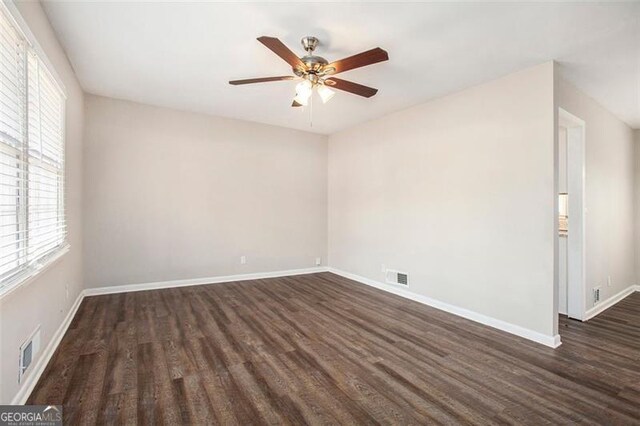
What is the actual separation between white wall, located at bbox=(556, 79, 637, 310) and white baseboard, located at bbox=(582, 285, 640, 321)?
61mm

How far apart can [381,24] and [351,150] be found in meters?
3.22

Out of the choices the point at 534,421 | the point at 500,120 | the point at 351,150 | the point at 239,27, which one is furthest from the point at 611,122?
the point at 239,27

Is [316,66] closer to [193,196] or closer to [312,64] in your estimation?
[312,64]

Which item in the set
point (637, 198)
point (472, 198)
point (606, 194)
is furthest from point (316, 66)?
point (637, 198)

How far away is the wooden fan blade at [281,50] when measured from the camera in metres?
2.09

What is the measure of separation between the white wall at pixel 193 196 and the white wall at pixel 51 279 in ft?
1.19

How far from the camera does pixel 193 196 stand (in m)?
4.93

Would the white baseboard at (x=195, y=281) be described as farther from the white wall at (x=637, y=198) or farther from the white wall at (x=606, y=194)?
the white wall at (x=637, y=198)

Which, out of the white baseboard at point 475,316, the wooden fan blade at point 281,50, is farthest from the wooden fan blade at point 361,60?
the white baseboard at point 475,316

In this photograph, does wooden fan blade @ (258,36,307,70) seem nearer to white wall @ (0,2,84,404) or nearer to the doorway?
white wall @ (0,2,84,404)

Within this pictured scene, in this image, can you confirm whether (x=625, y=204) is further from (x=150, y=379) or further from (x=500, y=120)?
(x=150, y=379)

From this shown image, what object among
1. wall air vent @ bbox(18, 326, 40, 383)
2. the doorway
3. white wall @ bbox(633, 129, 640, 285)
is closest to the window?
wall air vent @ bbox(18, 326, 40, 383)

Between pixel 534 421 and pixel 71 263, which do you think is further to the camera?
pixel 71 263

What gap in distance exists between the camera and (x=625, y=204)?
4625 mm
